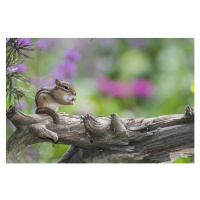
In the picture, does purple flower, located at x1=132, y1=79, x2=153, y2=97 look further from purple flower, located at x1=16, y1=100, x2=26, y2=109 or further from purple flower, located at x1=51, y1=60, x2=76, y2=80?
purple flower, located at x1=16, y1=100, x2=26, y2=109

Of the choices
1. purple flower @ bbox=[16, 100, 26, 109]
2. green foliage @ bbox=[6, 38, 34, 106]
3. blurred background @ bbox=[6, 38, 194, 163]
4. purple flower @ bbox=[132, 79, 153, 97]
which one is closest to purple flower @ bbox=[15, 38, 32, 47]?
green foliage @ bbox=[6, 38, 34, 106]

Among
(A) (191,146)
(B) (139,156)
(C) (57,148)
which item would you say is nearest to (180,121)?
(A) (191,146)

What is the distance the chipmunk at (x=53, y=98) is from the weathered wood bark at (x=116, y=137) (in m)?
0.03

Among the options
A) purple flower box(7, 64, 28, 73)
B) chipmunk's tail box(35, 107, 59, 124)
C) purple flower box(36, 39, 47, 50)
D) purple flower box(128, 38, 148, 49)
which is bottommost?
chipmunk's tail box(35, 107, 59, 124)

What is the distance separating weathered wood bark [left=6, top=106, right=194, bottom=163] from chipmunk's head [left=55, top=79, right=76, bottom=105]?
6 centimetres

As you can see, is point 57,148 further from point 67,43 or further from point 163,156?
point 67,43

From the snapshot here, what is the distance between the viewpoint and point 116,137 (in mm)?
1269

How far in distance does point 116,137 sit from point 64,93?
0.25 metres

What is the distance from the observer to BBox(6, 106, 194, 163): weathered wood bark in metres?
1.25

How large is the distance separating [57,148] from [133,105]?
0.76 m

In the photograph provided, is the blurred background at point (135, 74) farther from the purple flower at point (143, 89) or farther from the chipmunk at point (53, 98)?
the chipmunk at point (53, 98)

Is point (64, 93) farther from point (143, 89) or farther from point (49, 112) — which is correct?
point (143, 89)

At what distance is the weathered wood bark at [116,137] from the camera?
1.25 m

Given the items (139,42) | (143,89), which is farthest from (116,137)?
(139,42)
